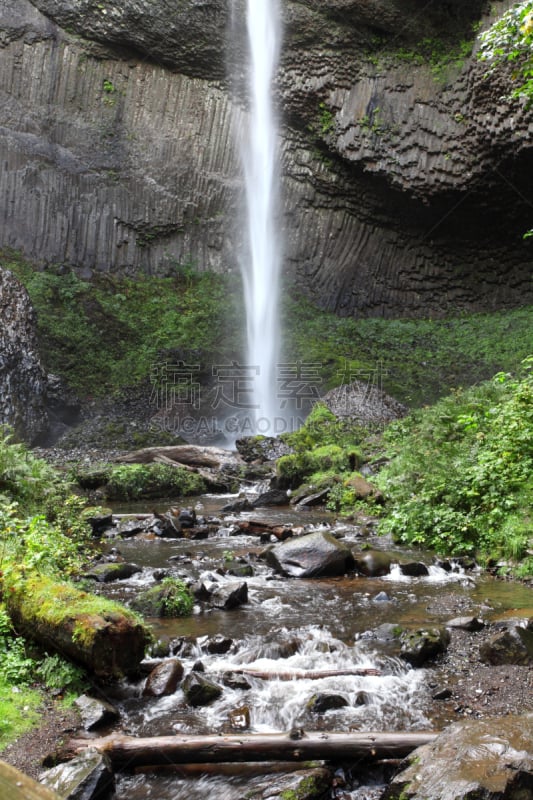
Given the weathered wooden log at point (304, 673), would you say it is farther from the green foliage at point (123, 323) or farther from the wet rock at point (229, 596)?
the green foliage at point (123, 323)

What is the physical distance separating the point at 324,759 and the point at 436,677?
1.33 metres

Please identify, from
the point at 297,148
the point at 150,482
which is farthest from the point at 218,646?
the point at 297,148

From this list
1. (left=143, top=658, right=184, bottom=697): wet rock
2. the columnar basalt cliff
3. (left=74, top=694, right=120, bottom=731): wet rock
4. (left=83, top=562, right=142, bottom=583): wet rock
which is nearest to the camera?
(left=74, top=694, right=120, bottom=731): wet rock

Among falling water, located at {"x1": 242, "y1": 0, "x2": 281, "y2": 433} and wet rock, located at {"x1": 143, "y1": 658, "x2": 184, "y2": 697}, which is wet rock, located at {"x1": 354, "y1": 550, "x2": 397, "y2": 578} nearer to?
wet rock, located at {"x1": 143, "y1": 658, "x2": 184, "y2": 697}

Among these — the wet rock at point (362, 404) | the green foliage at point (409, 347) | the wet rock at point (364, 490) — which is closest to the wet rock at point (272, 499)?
the wet rock at point (364, 490)

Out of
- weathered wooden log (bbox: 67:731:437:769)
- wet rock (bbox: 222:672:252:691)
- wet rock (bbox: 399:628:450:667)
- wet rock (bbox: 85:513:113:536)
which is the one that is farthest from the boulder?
wet rock (bbox: 85:513:113:536)

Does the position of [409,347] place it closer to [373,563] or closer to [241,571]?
[373,563]

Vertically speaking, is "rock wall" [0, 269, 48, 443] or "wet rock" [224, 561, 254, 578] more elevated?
"rock wall" [0, 269, 48, 443]

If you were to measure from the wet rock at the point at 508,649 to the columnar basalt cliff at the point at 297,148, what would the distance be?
72.3 feet

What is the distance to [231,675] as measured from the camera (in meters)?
4.11

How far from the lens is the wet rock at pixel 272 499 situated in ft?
36.1

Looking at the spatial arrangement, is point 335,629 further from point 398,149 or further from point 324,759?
point 398,149

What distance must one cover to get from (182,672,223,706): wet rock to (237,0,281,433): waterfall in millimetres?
19287

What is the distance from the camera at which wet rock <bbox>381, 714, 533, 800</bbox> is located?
2557 mm
